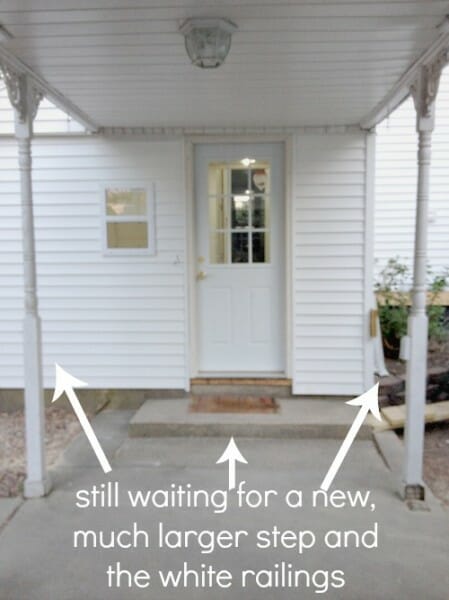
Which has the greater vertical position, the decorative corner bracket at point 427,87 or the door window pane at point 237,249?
the decorative corner bracket at point 427,87

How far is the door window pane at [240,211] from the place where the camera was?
4777mm

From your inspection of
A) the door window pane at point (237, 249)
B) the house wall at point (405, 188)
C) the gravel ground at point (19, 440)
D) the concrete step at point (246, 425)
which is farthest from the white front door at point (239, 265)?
the house wall at point (405, 188)

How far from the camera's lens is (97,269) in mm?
4746

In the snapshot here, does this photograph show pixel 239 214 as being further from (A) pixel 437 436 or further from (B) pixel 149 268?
(A) pixel 437 436

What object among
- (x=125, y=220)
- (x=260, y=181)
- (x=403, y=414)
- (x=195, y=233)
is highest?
(x=260, y=181)

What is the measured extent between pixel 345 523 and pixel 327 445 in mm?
1054

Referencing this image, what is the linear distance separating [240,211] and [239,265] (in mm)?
469

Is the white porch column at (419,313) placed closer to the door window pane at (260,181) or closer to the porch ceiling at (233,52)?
the porch ceiling at (233,52)

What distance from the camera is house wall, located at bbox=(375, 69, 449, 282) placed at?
7.23m

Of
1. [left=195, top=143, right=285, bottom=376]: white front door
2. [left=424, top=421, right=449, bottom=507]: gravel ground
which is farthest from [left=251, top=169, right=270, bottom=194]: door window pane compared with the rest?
[left=424, top=421, right=449, bottom=507]: gravel ground

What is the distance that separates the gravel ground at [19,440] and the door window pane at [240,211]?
2174mm

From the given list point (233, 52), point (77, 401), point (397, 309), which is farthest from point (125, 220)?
point (397, 309)

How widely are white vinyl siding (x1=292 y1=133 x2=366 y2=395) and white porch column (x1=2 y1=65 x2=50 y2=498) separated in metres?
2.19

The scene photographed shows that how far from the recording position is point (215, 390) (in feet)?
15.3
